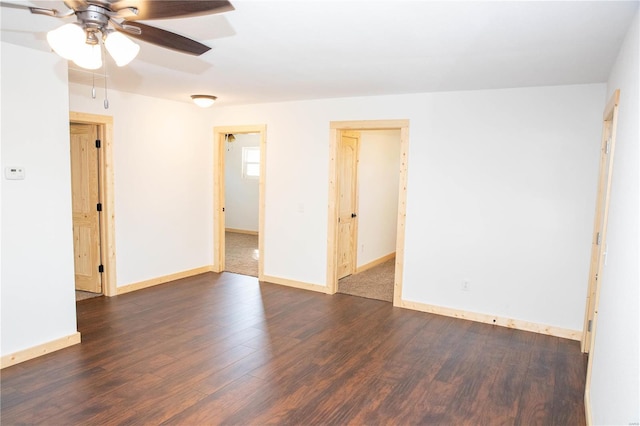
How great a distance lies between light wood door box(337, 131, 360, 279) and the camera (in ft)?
19.5

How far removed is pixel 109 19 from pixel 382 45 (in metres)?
1.76

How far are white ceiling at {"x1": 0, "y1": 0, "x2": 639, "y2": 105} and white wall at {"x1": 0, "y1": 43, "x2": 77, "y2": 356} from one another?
0.91 feet

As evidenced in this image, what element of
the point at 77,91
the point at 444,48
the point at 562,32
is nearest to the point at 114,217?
the point at 77,91

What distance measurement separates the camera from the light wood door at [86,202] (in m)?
5.09

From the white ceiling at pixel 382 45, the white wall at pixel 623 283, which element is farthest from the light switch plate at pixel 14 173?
the white wall at pixel 623 283

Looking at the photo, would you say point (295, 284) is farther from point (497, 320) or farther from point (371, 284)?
point (497, 320)

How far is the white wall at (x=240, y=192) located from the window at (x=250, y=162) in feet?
0.26

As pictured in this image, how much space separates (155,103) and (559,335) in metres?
5.51

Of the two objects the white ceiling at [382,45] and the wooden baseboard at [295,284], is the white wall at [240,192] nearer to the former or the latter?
the wooden baseboard at [295,284]

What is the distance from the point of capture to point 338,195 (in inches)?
217

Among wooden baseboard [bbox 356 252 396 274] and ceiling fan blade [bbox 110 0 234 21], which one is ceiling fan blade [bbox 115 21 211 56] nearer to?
ceiling fan blade [bbox 110 0 234 21]

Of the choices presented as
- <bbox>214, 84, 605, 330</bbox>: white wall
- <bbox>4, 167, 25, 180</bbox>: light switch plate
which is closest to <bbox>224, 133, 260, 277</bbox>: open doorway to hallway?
<bbox>214, 84, 605, 330</bbox>: white wall

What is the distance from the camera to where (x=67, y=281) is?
364 cm

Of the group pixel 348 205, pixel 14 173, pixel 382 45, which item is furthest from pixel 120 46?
pixel 348 205
